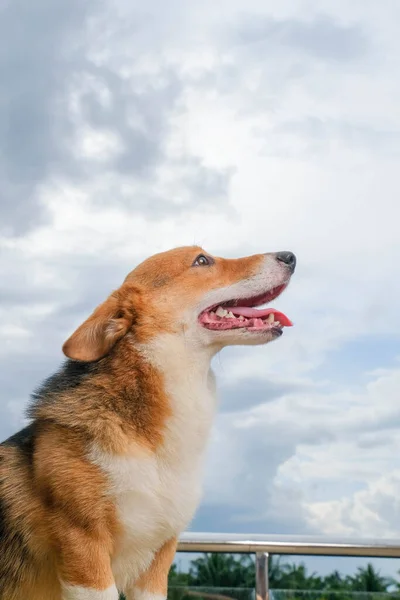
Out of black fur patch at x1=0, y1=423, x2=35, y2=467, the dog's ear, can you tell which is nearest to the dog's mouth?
the dog's ear

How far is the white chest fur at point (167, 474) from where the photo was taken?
2.35 meters

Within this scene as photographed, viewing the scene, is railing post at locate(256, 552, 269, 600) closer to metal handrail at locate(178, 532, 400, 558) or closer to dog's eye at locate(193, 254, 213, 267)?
metal handrail at locate(178, 532, 400, 558)

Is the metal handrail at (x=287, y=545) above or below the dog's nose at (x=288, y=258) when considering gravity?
below

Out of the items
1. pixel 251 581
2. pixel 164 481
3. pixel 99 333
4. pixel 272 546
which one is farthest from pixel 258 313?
pixel 251 581

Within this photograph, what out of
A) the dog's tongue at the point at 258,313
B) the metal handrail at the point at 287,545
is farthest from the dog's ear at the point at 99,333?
the metal handrail at the point at 287,545

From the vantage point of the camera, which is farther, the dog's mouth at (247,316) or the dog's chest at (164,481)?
the dog's mouth at (247,316)

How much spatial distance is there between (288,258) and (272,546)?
1.90 meters

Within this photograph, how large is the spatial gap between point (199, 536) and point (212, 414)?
5.72ft

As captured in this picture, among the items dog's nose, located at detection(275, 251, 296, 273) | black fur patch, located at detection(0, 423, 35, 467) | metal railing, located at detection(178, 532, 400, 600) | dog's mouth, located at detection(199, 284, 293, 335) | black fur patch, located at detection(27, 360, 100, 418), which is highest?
dog's nose, located at detection(275, 251, 296, 273)

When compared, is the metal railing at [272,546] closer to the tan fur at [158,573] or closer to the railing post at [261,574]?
the railing post at [261,574]

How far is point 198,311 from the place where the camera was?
260cm

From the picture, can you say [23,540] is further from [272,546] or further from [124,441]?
[272,546]

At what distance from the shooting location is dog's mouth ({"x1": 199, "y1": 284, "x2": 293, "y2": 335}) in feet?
8.57

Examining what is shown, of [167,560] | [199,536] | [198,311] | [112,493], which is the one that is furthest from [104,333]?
[199,536]
